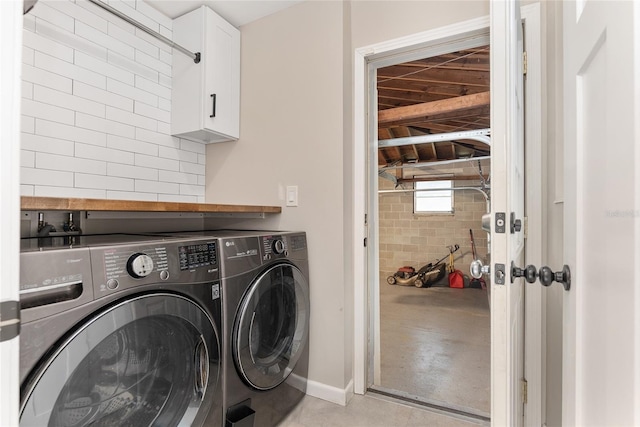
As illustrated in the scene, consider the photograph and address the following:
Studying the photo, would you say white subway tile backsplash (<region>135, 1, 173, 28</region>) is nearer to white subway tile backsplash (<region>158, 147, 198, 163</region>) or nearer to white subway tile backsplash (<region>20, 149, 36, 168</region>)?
white subway tile backsplash (<region>158, 147, 198, 163</region>)

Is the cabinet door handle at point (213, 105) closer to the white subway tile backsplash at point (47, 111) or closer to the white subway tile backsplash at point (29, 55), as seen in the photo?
the white subway tile backsplash at point (47, 111)

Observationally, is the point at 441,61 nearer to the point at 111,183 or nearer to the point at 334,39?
the point at 334,39

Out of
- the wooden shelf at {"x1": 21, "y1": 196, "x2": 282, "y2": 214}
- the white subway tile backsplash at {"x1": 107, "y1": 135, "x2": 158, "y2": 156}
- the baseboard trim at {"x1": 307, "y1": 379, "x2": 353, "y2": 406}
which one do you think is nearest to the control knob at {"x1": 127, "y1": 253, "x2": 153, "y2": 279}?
the wooden shelf at {"x1": 21, "y1": 196, "x2": 282, "y2": 214}

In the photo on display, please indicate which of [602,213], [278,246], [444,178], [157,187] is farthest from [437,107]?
[444,178]

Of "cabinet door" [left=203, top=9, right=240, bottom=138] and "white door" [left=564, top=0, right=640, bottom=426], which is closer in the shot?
"white door" [left=564, top=0, right=640, bottom=426]

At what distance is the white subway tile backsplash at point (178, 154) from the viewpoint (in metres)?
2.08

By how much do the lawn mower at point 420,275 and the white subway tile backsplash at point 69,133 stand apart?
4804mm

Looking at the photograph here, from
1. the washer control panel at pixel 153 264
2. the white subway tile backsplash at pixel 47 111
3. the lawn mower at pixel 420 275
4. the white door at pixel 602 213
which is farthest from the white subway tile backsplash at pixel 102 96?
the lawn mower at pixel 420 275

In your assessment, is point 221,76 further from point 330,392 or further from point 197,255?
point 330,392

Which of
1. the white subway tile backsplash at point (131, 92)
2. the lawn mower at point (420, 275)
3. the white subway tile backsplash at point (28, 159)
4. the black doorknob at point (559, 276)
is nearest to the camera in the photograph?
the black doorknob at point (559, 276)

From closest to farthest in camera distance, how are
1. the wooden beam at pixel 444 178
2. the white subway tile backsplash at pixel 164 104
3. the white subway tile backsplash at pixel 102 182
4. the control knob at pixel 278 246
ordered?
the control knob at pixel 278 246 < the white subway tile backsplash at pixel 102 182 < the white subway tile backsplash at pixel 164 104 < the wooden beam at pixel 444 178

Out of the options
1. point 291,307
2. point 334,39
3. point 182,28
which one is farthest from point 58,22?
point 291,307

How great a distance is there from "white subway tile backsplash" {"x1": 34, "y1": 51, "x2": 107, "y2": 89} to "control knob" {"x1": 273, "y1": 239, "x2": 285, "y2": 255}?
131 cm

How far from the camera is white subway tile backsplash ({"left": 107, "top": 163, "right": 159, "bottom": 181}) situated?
1.82m
